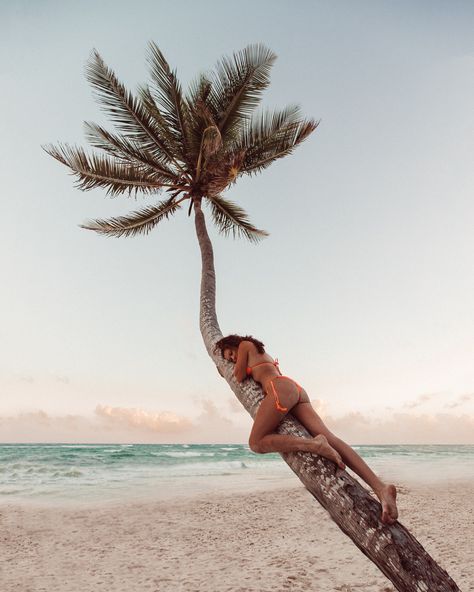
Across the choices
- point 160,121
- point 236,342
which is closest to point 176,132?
point 160,121

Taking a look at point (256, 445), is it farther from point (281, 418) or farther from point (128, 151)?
point (128, 151)

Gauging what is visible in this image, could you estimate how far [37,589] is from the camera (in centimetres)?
692

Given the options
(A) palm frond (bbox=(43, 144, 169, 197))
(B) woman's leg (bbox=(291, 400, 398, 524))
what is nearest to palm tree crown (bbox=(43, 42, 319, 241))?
(A) palm frond (bbox=(43, 144, 169, 197))

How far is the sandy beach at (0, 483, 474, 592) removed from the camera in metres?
7.05

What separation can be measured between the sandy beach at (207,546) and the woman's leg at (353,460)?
408cm

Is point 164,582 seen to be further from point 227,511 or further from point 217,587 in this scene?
point 227,511

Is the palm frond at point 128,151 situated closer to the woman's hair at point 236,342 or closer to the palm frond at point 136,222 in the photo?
the palm frond at point 136,222

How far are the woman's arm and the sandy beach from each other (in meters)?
4.10

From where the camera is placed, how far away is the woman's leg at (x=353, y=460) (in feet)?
10.1

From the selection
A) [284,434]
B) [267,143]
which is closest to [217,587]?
[284,434]

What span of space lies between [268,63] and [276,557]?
916 cm

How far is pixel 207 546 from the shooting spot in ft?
29.6

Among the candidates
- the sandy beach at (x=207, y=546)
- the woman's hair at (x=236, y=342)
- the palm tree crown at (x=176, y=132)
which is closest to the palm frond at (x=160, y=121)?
the palm tree crown at (x=176, y=132)

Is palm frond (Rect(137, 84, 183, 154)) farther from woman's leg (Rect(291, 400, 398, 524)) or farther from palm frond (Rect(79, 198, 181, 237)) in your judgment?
woman's leg (Rect(291, 400, 398, 524))
